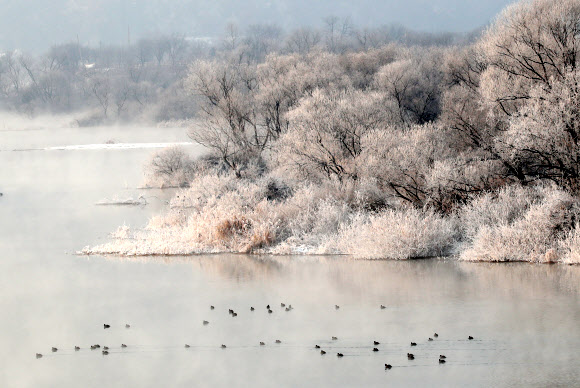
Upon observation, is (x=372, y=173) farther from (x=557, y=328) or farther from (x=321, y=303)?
(x=557, y=328)

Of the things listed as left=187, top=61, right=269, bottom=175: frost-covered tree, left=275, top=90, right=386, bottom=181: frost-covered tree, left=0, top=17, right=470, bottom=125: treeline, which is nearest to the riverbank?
left=275, top=90, right=386, bottom=181: frost-covered tree

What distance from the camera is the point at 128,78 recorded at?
97.3m

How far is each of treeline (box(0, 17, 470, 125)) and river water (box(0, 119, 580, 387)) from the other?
50.9m

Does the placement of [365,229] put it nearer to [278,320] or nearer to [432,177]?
[432,177]

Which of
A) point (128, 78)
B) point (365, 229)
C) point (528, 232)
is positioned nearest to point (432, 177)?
point (365, 229)

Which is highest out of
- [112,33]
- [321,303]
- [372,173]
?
[112,33]

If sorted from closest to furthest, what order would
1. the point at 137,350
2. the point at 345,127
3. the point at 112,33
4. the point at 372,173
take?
the point at 137,350 → the point at 372,173 → the point at 345,127 → the point at 112,33

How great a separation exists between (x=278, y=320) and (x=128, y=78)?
3521 inches

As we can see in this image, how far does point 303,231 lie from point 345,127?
7369 millimetres

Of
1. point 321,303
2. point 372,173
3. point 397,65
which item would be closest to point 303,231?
point 372,173

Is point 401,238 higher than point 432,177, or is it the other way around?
point 432,177

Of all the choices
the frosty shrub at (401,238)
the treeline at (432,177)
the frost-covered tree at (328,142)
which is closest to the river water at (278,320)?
the frosty shrub at (401,238)

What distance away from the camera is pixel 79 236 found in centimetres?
2131

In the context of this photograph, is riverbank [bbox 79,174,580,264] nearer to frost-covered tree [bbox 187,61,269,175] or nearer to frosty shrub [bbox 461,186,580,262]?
frosty shrub [bbox 461,186,580,262]
